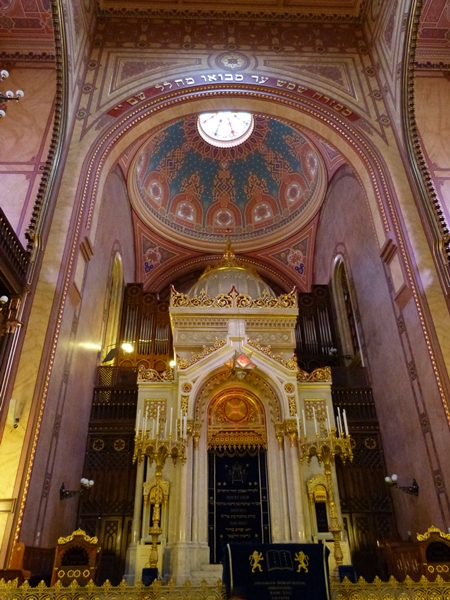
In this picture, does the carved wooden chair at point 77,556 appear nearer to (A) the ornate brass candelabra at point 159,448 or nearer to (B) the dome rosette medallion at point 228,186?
(A) the ornate brass candelabra at point 159,448

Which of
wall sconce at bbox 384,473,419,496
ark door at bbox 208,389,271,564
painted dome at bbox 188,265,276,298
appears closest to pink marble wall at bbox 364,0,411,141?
painted dome at bbox 188,265,276,298

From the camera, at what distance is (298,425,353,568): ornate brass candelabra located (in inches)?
250

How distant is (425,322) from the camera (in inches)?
337

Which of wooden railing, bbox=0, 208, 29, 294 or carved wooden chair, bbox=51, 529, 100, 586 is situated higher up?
wooden railing, bbox=0, 208, 29, 294

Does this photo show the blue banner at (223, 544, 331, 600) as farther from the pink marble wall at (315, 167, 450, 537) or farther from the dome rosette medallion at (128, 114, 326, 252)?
the dome rosette medallion at (128, 114, 326, 252)

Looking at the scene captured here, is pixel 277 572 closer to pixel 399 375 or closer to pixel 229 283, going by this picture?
pixel 399 375

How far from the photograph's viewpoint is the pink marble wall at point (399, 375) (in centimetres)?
826

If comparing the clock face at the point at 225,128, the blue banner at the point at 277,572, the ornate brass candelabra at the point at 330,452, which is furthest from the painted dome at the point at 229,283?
the blue banner at the point at 277,572

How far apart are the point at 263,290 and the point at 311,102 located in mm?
5275

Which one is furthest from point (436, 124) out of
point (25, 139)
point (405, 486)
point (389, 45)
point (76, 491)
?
point (76, 491)

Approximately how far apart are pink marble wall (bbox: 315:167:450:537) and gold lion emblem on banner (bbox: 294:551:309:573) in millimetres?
3997

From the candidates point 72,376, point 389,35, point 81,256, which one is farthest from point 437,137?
point 72,376

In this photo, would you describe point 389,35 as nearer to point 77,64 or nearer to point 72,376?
point 77,64

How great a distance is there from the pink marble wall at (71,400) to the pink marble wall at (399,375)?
680 cm
